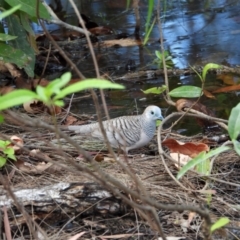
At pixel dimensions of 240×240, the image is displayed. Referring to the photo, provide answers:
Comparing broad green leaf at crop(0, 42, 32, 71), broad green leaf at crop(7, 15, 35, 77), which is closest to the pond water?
broad green leaf at crop(7, 15, 35, 77)

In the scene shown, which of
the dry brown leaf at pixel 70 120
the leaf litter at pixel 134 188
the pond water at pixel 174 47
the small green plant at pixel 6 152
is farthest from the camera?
the pond water at pixel 174 47

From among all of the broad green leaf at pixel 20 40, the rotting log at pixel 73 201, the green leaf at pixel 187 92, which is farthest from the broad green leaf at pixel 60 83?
the broad green leaf at pixel 20 40

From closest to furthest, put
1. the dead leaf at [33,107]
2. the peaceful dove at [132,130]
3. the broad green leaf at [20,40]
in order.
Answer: the peaceful dove at [132,130], the broad green leaf at [20,40], the dead leaf at [33,107]

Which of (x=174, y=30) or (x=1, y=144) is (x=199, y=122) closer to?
(x=1, y=144)

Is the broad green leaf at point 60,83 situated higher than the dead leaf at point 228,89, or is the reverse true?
the broad green leaf at point 60,83

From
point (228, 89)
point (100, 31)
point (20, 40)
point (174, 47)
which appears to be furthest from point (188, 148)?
point (100, 31)

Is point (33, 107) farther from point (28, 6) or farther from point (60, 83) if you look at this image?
point (60, 83)

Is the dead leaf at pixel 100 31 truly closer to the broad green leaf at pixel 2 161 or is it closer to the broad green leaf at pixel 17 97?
the broad green leaf at pixel 2 161

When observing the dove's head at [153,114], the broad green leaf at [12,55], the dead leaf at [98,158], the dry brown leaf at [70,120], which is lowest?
the dry brown leaf at [70,120]

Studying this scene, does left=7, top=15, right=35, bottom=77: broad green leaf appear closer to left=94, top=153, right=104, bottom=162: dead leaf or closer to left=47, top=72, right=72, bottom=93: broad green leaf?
left=94, top=153, right=104, bottom=162: dead leaf

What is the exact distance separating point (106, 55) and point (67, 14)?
1.75 metres

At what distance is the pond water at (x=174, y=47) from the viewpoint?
14.5ft

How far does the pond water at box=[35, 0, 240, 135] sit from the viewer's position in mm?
4417

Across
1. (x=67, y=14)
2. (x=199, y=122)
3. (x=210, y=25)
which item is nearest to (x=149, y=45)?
(x=210, y=25)
